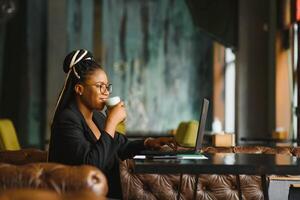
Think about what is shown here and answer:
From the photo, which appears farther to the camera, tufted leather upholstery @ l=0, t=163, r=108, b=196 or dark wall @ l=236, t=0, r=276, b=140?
dark wall @ l=236, t=0, r=276, b=140

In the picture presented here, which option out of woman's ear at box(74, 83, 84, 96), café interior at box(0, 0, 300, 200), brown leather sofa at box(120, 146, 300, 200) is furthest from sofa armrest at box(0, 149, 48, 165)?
café interior at box(0, 0, 300, 200)

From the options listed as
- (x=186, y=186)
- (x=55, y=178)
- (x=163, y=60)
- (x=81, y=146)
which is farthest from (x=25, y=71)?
(x=55, y=178)

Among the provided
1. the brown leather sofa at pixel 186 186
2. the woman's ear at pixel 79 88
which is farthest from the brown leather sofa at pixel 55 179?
the brown leather sofa at pixel 186 186

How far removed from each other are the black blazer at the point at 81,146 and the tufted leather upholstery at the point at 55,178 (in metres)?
0.61

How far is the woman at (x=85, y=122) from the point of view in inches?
106

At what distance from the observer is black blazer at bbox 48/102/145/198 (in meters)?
2.68

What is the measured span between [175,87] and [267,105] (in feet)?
13.1

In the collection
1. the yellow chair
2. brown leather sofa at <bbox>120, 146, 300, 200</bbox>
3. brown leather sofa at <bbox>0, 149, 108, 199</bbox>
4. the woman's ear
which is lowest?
brown leather sofa at <bbox>120, 146, 300, 200</bbox>

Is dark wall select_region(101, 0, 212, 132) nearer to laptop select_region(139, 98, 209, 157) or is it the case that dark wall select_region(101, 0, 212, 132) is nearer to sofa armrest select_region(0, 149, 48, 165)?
sofa armrest select_region(0, 149, 48, 165)

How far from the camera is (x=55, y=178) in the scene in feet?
6.41

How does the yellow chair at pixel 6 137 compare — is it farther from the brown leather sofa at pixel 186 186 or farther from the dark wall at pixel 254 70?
the dark wall at pixel 254 70

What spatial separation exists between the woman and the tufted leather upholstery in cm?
63

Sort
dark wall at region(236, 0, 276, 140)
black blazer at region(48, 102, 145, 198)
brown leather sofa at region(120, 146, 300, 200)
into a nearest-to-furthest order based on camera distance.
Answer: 1. black blazer at region(48, 102, 145, 198)
2. brown leather sofa at region(120, 146, 300, 200)
3. dark wall at region(236, 0, 276, 140)

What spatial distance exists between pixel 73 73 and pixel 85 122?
7.9 inches
